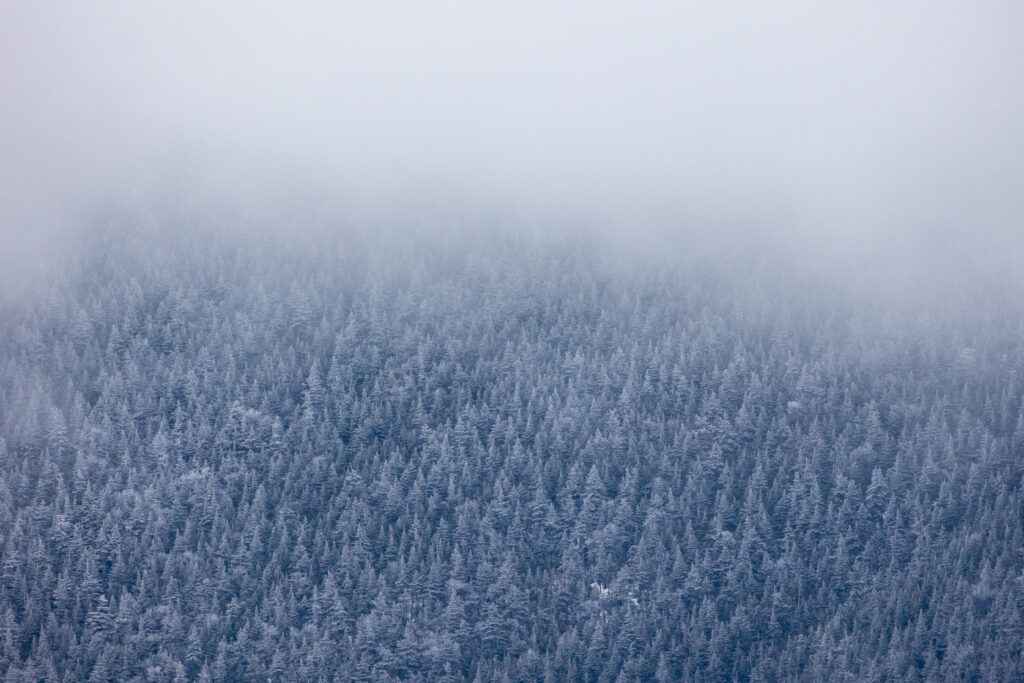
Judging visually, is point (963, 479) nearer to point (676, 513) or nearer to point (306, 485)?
point (676, 513)

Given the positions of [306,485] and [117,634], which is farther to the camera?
[306,485]

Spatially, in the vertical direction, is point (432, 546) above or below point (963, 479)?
below

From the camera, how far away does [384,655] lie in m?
177

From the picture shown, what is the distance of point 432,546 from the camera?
620 feet

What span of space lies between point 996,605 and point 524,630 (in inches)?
2106

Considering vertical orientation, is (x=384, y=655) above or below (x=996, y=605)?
below

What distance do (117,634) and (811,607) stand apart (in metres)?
80.0

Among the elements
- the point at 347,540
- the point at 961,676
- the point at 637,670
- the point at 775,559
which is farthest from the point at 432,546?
the point at 961,676

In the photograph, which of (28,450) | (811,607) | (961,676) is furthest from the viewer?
(28,450)

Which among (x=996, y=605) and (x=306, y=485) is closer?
(x=996, y=605)

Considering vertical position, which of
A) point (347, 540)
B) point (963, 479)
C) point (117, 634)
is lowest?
point (117, 634)

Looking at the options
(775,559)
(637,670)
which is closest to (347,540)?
(637,670)

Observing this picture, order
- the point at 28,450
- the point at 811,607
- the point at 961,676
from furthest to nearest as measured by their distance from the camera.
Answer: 1. the point at 28,450
2. the point at 811,607
3. the point at 961,676

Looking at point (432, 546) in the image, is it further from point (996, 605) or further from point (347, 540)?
point (996, 605)
